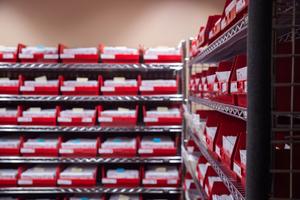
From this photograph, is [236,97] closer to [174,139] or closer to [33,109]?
[174,139]

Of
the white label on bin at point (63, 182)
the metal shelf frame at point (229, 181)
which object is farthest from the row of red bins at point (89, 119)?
the metal shelf frame at point (229, 181)

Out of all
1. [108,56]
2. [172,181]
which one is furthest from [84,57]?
[172,181]

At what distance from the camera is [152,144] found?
12.9ft

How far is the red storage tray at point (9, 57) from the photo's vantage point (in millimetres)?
3982

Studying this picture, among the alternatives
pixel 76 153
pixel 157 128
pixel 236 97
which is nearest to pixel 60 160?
pixel 76 153

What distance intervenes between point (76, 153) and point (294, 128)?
10.4 ft

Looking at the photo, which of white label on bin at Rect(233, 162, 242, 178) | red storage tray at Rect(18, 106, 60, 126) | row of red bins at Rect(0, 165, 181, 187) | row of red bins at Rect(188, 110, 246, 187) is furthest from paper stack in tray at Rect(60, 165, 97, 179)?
white label on bin at Rect(233, 162, 242, 178)

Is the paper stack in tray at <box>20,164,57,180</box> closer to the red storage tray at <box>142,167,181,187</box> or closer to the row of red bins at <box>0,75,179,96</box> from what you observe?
the row of red bins at <box>0,75,179,96</box>

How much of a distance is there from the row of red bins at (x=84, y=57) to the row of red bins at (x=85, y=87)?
0.71 ft

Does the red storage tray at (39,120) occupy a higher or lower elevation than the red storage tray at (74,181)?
higher

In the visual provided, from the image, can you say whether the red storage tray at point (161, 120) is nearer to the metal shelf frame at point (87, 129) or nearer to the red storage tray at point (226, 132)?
the metal shelf frame at point (87, 129)

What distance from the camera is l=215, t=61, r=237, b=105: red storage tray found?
164 centimetres

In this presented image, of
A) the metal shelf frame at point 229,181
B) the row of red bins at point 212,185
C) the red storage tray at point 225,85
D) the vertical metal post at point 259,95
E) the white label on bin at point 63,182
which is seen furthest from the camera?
the white label on bin at point 63,182

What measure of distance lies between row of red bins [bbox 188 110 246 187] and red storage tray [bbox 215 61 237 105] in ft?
0.56
